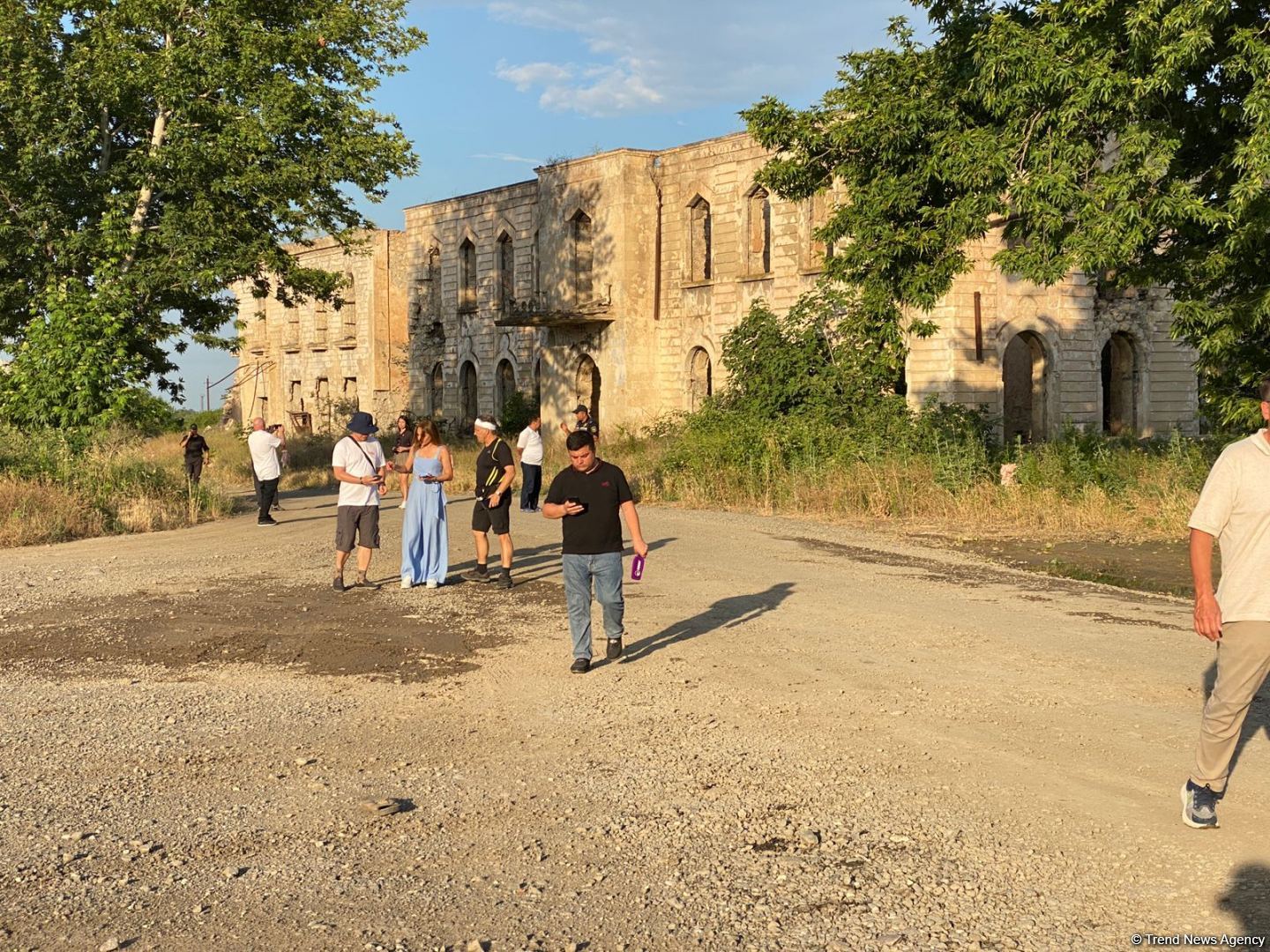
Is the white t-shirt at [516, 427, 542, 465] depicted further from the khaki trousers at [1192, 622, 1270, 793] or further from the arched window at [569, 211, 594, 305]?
the arched window at [569, 211, 594, 305]

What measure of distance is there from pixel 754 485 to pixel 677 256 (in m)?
13.7

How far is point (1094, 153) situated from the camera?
17.0 meters

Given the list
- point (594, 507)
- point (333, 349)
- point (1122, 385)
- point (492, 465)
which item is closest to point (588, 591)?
point (594, 507)

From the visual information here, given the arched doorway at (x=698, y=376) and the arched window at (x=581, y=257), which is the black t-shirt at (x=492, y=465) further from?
the arched window at (x=581, y=257)

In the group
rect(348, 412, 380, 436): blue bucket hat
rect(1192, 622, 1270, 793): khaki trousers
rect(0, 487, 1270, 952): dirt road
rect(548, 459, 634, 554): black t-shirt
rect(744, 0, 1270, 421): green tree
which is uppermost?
rect(744, 0, 1270, 421): green tree

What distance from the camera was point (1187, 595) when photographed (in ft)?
43.9

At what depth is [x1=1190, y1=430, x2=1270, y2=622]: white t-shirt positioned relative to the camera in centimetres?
582

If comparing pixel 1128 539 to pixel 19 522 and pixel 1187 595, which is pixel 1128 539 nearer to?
pixel 1187 595

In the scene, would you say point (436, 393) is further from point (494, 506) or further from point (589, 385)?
point (494, 506)

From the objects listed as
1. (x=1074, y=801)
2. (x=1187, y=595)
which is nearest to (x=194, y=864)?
(x=1074, y=801)

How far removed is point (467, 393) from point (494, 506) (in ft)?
103

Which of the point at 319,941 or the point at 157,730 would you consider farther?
the point at 157,730

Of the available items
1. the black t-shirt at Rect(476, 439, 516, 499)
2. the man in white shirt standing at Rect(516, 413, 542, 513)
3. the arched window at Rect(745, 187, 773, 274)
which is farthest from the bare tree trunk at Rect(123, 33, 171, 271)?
the arched window at Rect(745, 187, 773, 274)

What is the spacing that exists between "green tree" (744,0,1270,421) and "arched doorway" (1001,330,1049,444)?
11910 mm
